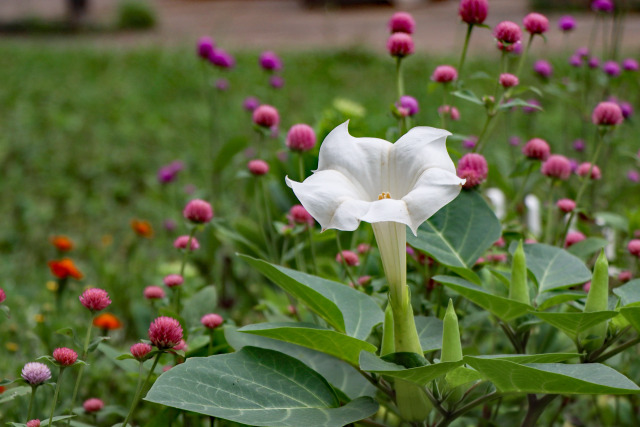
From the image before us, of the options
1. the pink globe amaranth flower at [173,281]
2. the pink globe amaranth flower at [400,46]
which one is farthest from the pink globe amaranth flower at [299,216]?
the pink globe amaranth flower at [400,46]

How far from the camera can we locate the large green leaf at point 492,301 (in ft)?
3.49

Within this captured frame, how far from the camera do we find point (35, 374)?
43.5 inches

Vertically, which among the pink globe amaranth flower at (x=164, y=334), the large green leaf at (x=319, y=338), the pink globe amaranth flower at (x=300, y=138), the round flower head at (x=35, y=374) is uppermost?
the pink globe amaranth flower at (x=300, y=138)

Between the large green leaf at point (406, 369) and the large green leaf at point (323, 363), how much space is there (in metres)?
0.30

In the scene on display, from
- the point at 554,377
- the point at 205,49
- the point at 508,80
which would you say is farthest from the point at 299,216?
the point at 205,49

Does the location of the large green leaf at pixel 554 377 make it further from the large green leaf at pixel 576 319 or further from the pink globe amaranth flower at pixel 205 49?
the pink globe amaranth flower at pixel 205 49

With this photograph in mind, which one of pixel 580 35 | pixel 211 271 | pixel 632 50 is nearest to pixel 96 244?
pixel 211 271

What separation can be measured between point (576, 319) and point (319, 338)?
36 cm

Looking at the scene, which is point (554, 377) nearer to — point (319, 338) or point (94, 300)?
point (319, 338)

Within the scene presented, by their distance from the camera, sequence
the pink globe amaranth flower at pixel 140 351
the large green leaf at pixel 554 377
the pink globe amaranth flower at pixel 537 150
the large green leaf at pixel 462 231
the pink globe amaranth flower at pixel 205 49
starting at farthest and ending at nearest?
the pink globe amaranth flower at pixel 205 49 < the pink globe amaranth flower at pixel 537 150 < the large green leaf at pixel 462 231 < the pink globe amaranth flower at pixel 140 351 < the large green leaf at pixel 554 377

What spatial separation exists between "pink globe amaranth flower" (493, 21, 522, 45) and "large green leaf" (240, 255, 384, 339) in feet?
1.88

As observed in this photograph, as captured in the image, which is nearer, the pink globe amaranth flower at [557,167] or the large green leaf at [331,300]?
the large green leaf at [331,300]

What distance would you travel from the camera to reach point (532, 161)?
1.56m

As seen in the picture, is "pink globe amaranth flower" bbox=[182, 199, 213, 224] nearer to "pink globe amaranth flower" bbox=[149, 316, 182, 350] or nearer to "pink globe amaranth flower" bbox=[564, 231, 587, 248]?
"pink globe amaranth flower" bbox=[149, 316, 182, 350]
